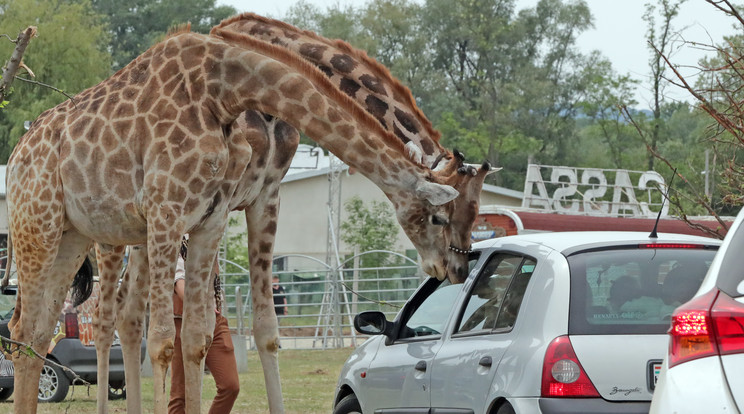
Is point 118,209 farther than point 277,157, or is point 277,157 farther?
point 277,157

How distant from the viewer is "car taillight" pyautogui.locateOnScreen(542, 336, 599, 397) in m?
5.55

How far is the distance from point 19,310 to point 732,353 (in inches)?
262

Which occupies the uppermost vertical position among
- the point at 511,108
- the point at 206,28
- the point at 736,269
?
the point at 206,28

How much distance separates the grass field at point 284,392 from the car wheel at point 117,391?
0.86ft

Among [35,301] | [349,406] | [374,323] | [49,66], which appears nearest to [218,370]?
[349,406]

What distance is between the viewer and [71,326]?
1522 centimetres

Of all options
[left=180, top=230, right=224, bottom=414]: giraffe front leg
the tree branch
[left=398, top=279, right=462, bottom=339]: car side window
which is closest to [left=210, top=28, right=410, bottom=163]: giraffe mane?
[left=398, top=279, right=462, bottom=339]: car side window

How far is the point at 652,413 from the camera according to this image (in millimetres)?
3977

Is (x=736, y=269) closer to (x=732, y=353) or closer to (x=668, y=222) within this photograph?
(x=732, y=353)

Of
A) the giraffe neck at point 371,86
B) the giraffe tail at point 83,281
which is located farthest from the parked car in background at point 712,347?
the giraffe tail at point 83,281

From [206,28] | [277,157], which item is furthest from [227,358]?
[206,28]

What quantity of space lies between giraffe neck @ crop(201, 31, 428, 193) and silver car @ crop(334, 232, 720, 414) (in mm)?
993

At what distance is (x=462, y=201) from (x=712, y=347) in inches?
184

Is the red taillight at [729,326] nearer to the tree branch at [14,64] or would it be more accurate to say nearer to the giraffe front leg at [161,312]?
the tree branch at [14,64]
